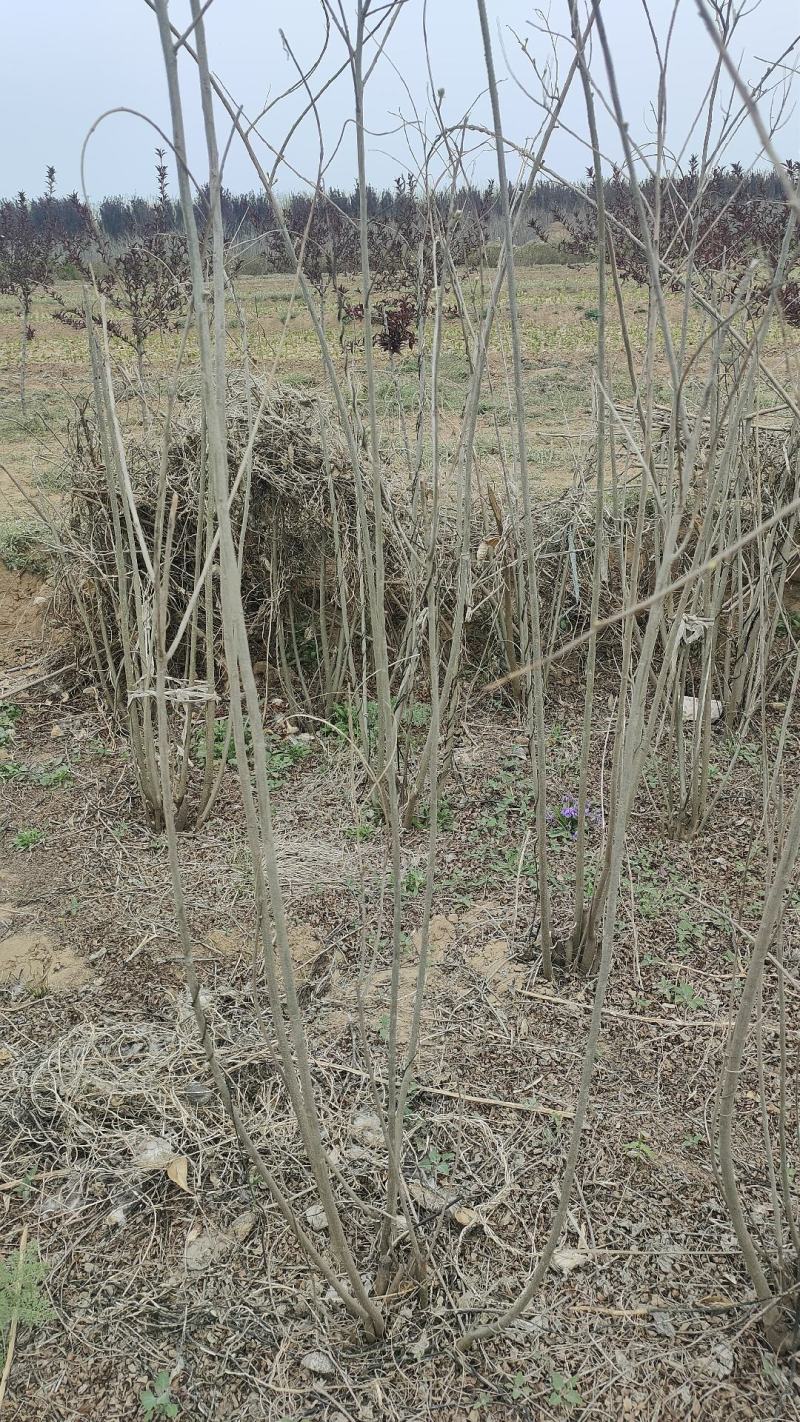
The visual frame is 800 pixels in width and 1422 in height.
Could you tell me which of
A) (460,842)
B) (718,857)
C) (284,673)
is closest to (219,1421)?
(460,842)

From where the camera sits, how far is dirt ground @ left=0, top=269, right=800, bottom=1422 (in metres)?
1.34

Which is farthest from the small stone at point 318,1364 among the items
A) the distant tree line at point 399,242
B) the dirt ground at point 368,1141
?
the distant tree line at point 399,242

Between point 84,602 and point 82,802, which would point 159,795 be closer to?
point 82,802

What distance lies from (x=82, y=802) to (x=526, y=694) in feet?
5.18

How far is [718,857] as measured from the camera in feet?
8.30

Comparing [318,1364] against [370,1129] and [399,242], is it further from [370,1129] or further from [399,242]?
[399,242]

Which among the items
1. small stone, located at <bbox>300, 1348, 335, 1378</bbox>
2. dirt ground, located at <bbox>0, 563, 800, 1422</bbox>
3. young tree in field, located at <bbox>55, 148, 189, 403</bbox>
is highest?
young tree in field, located at <bbox>55, 148, 189, 403</bbox>

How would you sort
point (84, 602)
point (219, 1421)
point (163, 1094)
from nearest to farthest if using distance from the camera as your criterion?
point (219, 1421) → point (163, 1094) → point (84, 602)

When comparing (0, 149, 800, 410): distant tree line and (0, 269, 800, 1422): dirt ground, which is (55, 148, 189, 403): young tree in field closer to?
(0, 149, 800, 410): distant tree line

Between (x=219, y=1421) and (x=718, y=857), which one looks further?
(x=718, y=857)

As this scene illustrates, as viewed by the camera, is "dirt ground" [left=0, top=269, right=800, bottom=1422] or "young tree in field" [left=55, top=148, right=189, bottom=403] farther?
"young tree in field" [left=55, top=148, right=189, bottom=403]

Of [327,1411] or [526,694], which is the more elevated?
[526,694]

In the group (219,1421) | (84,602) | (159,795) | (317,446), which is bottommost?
(219,1421)

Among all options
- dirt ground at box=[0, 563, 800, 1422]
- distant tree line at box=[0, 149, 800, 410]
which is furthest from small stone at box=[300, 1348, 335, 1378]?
distant tree line at box=[0, 149, 800, 410]
